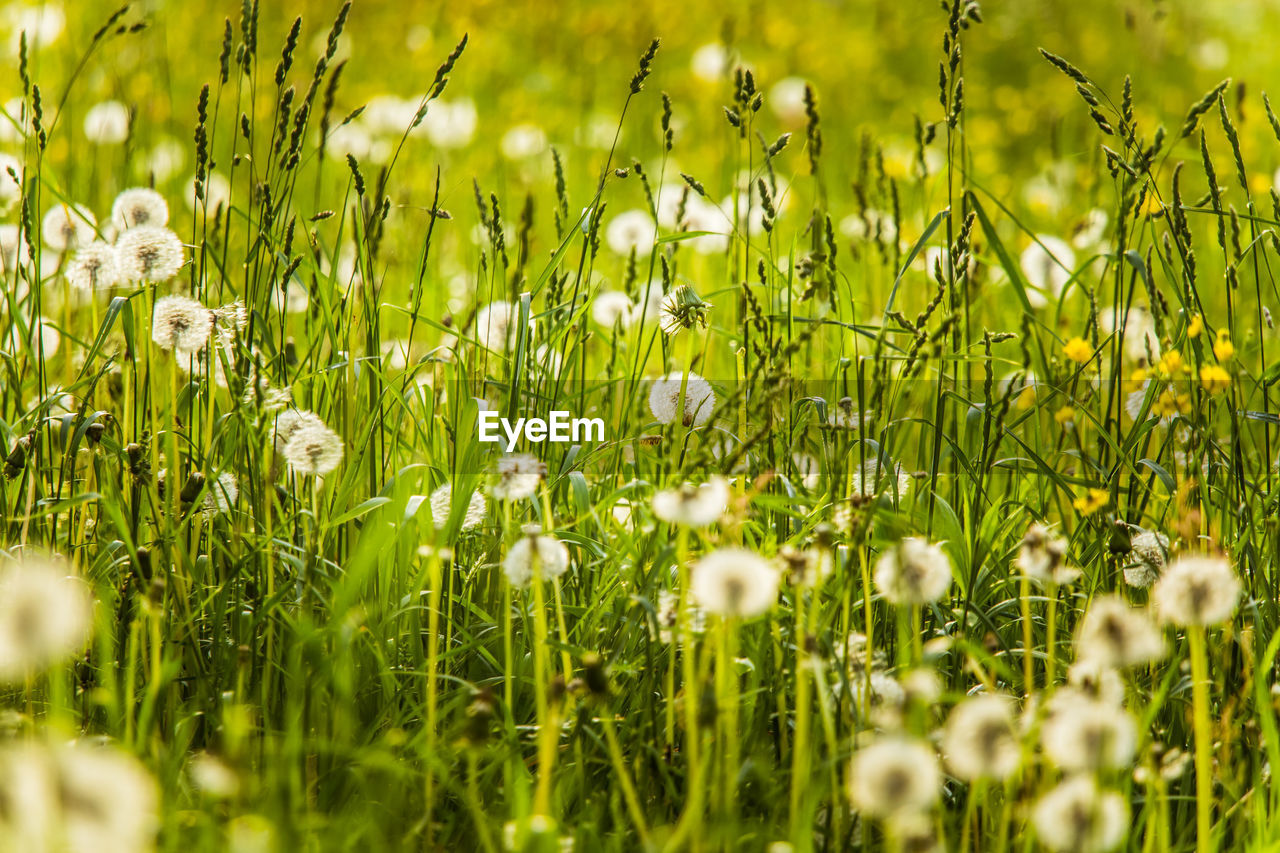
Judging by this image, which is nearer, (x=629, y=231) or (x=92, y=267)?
(x=92, y=267)

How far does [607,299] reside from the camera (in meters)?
2.44

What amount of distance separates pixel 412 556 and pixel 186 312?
49cm

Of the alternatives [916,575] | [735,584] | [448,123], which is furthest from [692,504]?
[448,123]

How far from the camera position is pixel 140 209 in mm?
1963

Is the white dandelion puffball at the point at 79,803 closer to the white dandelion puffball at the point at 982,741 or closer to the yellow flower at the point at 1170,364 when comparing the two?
the white dandelion puffball at the point at 982,741

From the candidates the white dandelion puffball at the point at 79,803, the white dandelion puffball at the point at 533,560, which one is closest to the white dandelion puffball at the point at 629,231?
the white dandelion puffball at the point at 533,560

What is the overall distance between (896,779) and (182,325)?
1237 mm

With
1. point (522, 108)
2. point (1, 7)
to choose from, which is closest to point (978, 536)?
point (522, 108)

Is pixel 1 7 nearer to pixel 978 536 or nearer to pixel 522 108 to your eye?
pixel 522 108

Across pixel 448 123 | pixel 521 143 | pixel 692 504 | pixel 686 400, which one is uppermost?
pixel 521 143

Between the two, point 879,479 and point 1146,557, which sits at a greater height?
point 879,479

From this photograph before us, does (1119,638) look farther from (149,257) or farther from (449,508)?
(149,257)

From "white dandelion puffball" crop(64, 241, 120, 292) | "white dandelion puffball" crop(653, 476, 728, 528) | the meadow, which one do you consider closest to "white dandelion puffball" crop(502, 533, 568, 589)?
the meadow

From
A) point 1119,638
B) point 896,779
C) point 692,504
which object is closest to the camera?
point 896,779
